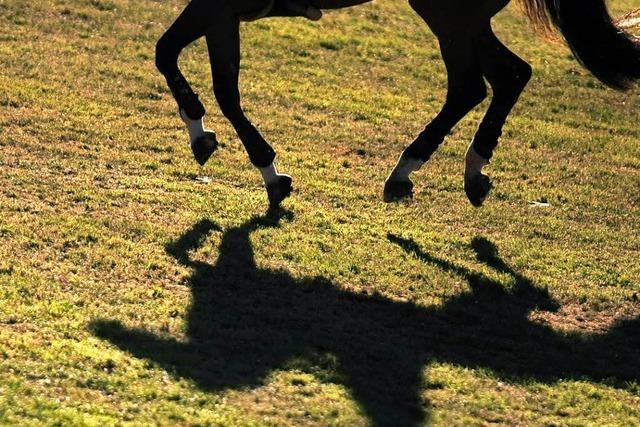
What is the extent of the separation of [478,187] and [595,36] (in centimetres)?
128

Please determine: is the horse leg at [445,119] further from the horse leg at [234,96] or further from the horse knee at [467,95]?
the horse leg at [234,96]

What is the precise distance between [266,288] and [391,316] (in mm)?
725

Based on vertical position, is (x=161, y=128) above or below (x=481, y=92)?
below

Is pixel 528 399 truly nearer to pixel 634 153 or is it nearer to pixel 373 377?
pixel 373 377

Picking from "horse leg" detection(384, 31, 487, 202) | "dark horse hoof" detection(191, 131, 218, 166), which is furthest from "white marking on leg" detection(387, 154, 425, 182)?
"dark horse hoof" detection(191, 131, 218, 166)

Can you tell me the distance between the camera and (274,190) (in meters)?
8.35

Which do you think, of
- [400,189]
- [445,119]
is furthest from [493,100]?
[400,189]

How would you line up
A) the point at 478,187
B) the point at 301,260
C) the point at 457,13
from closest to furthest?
1. the point at 301,260
2. the point at 457,13
3. the point at 478,187

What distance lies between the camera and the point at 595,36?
8438 mm

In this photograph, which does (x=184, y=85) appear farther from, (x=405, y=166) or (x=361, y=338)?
(x=361, y=338)

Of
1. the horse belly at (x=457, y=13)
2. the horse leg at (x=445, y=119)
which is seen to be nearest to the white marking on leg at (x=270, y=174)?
the horse leg at (x=445, y=119)

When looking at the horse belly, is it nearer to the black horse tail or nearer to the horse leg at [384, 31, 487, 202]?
the horse leg at [384, 31, 487, 202]

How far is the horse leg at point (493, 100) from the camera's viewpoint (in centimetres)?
841

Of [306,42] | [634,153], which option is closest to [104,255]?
[634,153]
